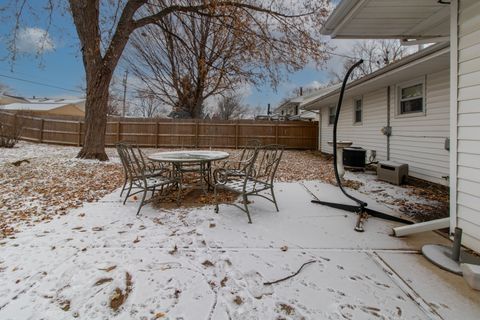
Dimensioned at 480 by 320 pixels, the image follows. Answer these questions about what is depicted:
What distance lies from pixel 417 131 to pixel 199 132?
1018 centimetres

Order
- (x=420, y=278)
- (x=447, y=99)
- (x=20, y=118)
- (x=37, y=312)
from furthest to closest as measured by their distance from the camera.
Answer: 1. (x=20, y=118)
2. (x=447, y=99)
3. (x=420, y=278)
4. (x=37, y=312)

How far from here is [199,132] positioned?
13.4 metres

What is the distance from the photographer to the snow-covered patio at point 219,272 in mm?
1523

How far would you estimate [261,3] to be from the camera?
25.5 feet

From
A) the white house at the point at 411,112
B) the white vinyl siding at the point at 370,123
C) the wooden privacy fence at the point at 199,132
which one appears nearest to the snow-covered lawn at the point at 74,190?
the white house at the point at 411,112

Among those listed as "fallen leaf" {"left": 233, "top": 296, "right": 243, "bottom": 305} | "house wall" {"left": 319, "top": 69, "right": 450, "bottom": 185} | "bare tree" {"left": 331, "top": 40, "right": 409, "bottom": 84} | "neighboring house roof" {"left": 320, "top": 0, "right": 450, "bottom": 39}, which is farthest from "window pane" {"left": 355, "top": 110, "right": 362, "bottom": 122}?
"bare tree" {"left": 331, "top": 40, "right": 409, "bottom": 84}

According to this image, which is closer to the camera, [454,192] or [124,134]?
[454,192]

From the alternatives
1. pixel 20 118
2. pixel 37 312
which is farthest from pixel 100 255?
pixel 20 118

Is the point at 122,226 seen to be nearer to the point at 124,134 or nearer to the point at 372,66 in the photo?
the point at 124,134

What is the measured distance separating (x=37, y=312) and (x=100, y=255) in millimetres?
Result: 653

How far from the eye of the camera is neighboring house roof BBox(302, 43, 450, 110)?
4016mm

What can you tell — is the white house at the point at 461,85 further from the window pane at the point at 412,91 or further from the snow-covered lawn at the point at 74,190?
the window pane at the point at 412,91

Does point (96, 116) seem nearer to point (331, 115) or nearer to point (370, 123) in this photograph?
point (370, 123)

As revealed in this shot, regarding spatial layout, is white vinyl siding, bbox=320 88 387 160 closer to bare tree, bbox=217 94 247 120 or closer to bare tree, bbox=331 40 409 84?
bare tree, bbox=331 40 409 84
